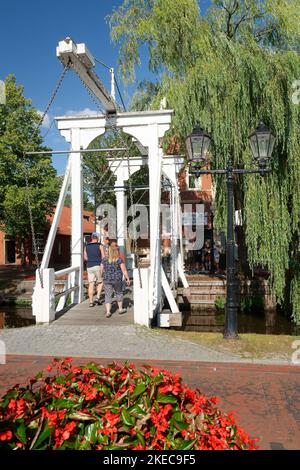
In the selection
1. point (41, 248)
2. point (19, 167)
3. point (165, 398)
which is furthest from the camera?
point (41, 248)

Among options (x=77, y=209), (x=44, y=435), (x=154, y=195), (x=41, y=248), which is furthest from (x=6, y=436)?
(x=41, y=248)

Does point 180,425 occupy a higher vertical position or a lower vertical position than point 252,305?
higher

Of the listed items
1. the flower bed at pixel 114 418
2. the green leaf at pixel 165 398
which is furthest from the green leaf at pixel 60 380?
the green leaf at pixel 165 398

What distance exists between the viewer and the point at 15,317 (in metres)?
14.9

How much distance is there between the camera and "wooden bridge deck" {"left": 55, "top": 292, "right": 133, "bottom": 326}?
792 centimetres

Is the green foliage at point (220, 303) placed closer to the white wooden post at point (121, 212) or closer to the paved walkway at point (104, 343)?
the white wooden post at point (121, 212)

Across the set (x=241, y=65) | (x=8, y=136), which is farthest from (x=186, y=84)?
(x=8, y=136)

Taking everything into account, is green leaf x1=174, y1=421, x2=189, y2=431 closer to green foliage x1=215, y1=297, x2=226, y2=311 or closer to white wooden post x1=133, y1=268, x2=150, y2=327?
white wooden post x1=133, y1=268, x2=150, y2=327

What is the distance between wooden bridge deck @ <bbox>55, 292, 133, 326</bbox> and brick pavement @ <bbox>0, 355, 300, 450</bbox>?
2.12 metres

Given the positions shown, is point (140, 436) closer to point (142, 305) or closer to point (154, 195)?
point (142, 305)

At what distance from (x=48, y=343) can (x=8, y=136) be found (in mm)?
16560

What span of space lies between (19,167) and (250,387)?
750 inches
